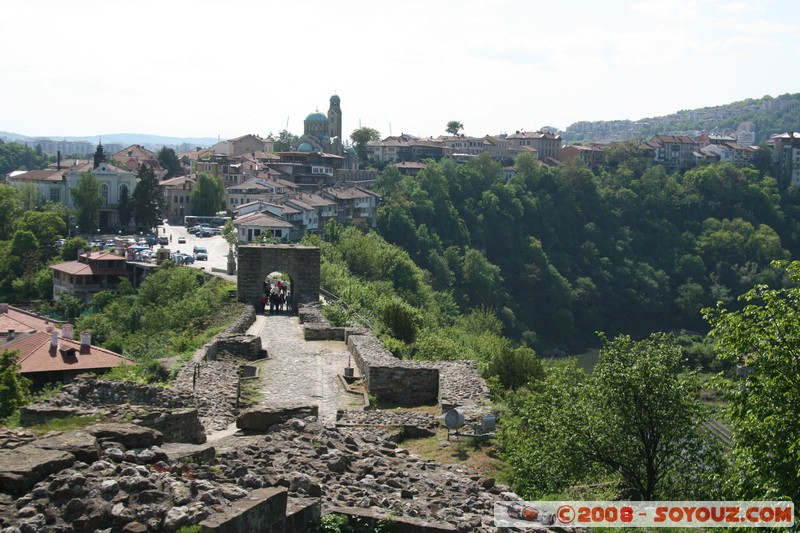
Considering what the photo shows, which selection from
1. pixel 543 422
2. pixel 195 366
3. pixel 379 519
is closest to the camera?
pixel 379 519

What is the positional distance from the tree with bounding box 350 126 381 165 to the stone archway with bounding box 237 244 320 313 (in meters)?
79.0

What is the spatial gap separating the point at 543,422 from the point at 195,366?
6.33 m

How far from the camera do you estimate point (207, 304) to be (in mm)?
26734

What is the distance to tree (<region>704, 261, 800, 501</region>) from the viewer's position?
9.70 metres

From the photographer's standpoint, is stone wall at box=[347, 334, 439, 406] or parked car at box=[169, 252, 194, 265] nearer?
stone wall at box=[347, 334, 439, 406]

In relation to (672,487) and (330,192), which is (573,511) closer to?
(672,487)

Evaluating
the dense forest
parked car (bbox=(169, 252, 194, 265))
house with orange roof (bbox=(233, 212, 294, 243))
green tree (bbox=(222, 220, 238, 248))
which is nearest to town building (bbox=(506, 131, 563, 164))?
the dense forest

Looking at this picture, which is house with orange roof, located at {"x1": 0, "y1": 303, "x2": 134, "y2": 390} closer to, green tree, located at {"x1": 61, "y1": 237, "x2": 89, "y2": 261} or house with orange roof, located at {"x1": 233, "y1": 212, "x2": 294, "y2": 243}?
house with orange roof, located at {"x1": 233, "y1": 212, "x2": 294, "y2": 243}

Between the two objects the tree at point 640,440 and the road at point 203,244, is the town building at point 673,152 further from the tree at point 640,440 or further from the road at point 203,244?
the tree at point 640,440

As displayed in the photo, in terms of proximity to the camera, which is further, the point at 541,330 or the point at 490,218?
the point at 490,218

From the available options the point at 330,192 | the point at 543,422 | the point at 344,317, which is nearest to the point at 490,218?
the point at 330,192

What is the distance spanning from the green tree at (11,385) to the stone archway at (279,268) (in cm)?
694

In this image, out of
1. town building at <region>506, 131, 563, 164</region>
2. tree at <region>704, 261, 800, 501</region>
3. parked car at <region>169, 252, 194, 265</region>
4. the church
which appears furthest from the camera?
town building at <region>506, 131, 563, 164</region>

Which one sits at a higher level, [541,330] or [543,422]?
[543,422]
